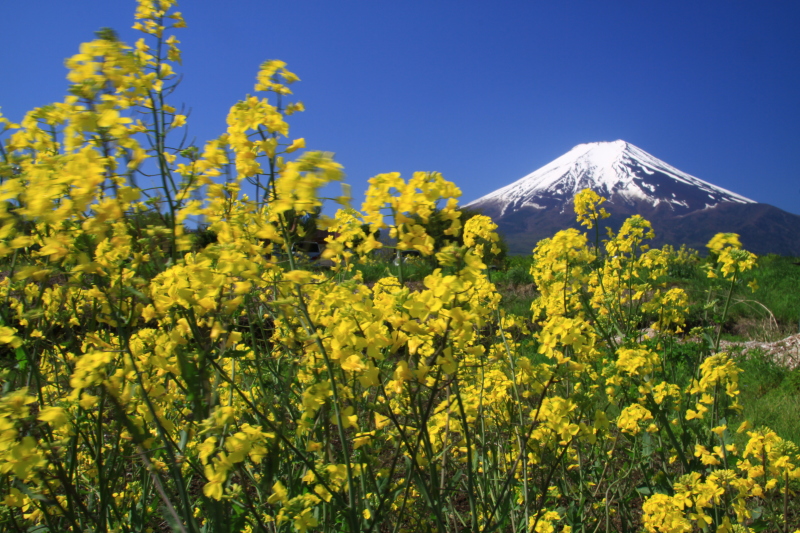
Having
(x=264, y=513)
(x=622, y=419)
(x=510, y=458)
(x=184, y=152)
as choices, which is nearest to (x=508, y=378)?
(x=510, y=458)

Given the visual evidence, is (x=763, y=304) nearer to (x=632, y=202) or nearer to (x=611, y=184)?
Answer: (x=632, y=202)

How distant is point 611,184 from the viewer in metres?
146

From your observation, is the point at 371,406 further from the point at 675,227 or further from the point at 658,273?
the point at 675,227

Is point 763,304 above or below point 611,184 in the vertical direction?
below

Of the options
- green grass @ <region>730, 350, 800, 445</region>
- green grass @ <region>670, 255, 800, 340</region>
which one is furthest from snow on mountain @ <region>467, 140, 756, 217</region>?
green grass @ <region>730, 350, 800, 445</region>

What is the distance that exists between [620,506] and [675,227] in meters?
146

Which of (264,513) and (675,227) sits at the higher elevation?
(675,227)


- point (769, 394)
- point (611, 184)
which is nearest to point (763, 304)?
point (769, 394)

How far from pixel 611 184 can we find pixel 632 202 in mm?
9212

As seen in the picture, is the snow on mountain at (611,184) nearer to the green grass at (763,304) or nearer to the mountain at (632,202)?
the mountain at (632,202)

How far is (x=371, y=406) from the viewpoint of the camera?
1521mm

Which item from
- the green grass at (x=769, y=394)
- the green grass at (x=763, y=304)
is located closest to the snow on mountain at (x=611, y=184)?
the green grass at (x=763, y=304)

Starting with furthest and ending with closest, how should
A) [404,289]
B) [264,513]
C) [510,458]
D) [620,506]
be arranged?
[510,458] < [620,506] < [264,513] < [404,289]

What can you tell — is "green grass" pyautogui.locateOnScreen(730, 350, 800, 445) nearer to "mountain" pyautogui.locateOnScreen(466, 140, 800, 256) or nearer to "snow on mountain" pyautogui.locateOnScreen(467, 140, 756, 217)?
"mountain" pyautogui.locateOnScreen(466, 140, 800, 256)
